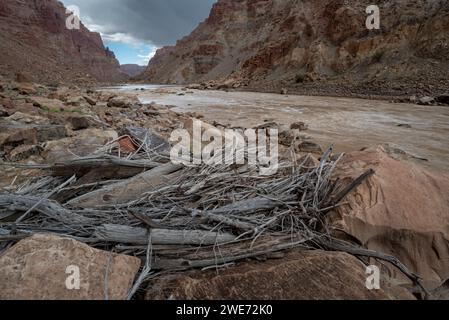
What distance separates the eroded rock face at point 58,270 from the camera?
4.25 feet

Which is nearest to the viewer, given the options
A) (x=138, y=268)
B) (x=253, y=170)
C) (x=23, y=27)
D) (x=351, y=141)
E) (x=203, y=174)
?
(x=138, y=268)

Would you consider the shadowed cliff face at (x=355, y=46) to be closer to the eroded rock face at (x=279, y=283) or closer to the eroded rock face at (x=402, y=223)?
the eroded rock face at (x=402, y=223)

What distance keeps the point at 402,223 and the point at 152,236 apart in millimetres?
1912

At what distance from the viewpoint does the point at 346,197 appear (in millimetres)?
2240

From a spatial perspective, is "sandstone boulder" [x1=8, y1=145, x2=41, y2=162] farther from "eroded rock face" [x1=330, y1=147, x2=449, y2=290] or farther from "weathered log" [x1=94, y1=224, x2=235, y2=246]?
"eroded rock face" [x1=330, y1=147, x2=449, y2=290]

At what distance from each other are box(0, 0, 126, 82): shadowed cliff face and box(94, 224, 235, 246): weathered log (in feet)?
159

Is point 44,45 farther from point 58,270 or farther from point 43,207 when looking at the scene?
point 58,270

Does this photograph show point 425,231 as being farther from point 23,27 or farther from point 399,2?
point 23,27

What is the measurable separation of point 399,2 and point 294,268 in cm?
2869

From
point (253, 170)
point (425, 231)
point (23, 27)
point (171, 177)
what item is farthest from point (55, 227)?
A: point (23, 27)

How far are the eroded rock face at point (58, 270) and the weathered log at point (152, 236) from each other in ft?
0.62

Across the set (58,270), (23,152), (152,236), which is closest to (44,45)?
(23,152)

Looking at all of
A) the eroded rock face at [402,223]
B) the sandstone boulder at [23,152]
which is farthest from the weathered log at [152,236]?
the sandstone boulder at [23,152]
